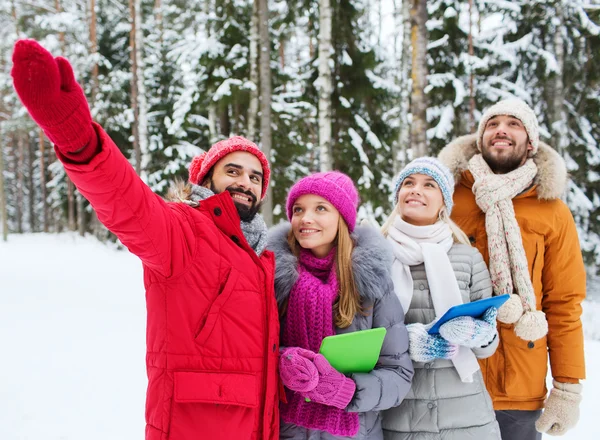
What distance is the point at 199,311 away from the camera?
1.90 meters

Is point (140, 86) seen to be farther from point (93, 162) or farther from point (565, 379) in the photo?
point (565, 379)

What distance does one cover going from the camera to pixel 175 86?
1738 centimetres

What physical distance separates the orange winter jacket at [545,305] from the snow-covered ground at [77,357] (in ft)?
7.30

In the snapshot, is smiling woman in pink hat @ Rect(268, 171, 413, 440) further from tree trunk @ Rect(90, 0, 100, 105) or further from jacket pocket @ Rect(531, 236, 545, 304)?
tree trunk @ Rect(90, 0, 100, 105)

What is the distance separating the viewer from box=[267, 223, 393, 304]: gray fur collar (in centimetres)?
228

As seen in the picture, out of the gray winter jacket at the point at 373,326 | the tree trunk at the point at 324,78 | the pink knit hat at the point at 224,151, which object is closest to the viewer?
the gray winter jacket at the point at 373,326

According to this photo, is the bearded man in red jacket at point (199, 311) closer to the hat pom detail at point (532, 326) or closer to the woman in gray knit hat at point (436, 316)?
the woman in gray knit hat at point (436, 316)

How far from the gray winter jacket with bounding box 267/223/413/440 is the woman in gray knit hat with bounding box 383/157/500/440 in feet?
0.42

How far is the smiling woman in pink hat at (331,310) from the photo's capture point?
2.09m

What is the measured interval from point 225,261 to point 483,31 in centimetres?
1419

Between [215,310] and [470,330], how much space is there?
1306 mm

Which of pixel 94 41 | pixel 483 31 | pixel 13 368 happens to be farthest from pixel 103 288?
pixel 483 31

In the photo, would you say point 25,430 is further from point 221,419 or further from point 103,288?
point 103,288

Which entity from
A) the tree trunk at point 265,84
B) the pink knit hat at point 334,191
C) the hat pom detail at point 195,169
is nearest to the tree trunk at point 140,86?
the tree trunk at point 265,84
